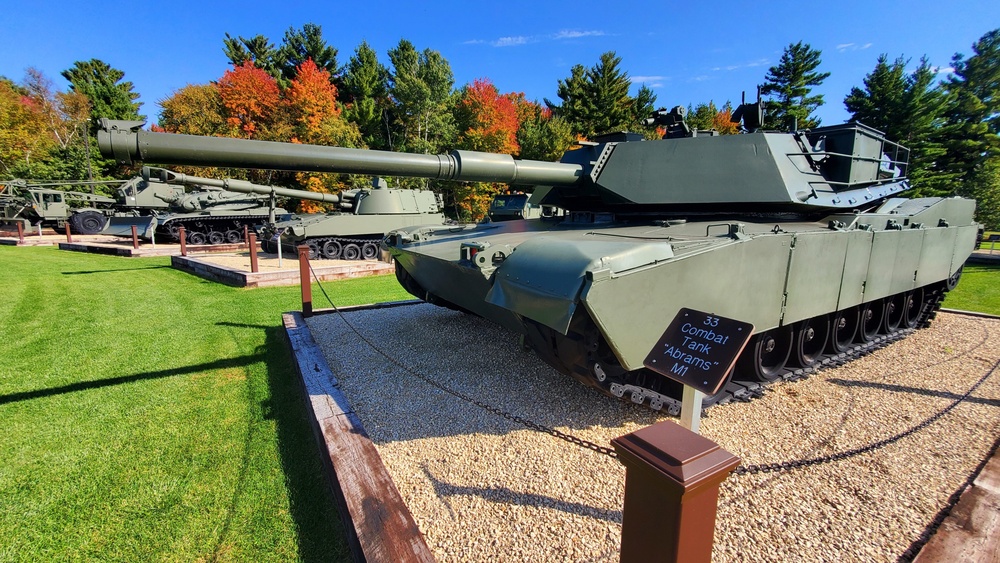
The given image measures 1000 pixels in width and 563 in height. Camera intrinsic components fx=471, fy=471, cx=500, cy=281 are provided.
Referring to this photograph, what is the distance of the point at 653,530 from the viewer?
4.53 ft

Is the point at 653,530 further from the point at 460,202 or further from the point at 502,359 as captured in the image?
the point at 460,202

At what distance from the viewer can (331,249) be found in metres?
14.5

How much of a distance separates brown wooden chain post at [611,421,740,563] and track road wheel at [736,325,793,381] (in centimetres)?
319

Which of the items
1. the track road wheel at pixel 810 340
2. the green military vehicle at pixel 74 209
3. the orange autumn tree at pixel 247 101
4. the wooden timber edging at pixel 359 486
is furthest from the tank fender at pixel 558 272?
the orange autumn tree at pixel 247 101

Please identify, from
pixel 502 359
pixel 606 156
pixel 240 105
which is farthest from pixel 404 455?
pixel 240 105

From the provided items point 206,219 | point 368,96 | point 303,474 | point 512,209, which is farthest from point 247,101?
point 303,474

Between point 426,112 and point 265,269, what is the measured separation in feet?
74.6

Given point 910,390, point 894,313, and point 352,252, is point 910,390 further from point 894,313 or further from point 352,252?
point 352,252

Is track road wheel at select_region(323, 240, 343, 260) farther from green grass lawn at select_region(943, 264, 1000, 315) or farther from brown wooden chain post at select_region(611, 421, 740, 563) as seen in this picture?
green grass lawn at select_region(943, 264, 1000, 315)

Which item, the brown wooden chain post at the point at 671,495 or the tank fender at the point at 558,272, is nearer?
the brown wooden chain post at the point at 671,495

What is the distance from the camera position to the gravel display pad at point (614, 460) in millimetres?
2590

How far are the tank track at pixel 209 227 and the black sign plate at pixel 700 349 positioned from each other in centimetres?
1967

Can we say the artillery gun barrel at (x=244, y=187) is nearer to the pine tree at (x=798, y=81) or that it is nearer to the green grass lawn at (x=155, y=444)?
the green grass lawn at (x=155, y=444)

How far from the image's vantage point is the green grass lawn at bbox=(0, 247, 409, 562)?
2637 mm
